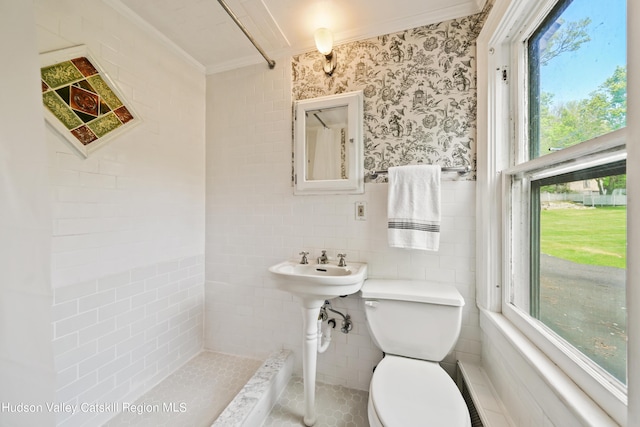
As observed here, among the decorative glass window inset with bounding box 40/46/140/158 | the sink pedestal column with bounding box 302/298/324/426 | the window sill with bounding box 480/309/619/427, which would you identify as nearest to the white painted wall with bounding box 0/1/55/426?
the decorative glass window inset with bounding box 40/46/140/158

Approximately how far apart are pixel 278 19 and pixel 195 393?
235 cm

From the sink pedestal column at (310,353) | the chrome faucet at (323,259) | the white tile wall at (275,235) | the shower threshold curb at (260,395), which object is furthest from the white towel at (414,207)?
the shower threshold curb at (260,395)

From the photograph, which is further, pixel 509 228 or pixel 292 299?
pixel 292 299

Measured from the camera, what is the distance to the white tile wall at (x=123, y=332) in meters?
1.11

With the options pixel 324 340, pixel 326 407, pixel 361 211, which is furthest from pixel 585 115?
pixel 326 407

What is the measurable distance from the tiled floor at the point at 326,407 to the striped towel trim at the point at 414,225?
1.09 m

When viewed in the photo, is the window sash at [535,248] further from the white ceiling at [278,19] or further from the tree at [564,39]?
the white ceiling at [278,19]

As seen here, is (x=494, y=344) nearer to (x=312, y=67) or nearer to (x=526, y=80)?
(x=526, y=80)

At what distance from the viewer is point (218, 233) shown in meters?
1.84

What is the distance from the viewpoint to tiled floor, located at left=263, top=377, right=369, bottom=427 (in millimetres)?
1271

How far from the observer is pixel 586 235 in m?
0.74

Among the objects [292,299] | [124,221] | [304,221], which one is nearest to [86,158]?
[124,221]

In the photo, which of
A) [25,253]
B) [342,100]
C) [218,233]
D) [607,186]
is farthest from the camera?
[218,233]

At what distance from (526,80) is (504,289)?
3.29 feet
